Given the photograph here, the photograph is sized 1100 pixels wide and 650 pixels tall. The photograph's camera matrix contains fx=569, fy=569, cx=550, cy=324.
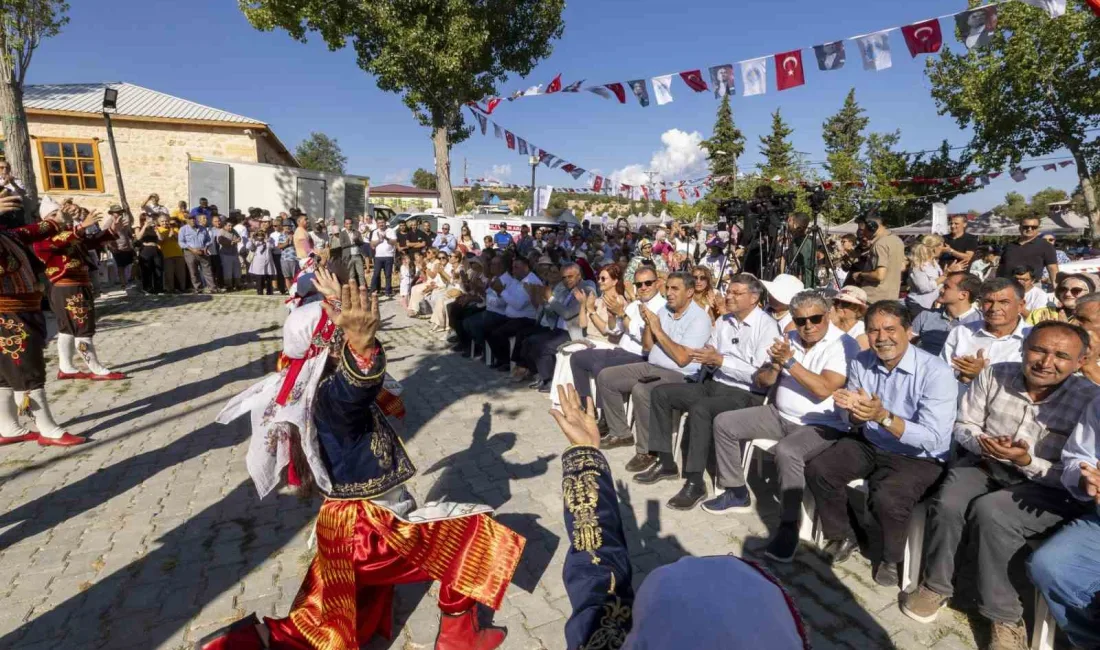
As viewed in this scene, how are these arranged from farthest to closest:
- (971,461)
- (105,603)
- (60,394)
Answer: (60,394) → (971,461) → (105,603)

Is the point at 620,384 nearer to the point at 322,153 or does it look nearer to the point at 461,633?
the point at 461,633

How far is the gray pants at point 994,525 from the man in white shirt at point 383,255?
13230 mm

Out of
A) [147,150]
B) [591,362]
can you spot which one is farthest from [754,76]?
[147,150]

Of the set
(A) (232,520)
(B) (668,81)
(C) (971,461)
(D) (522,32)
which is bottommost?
(A) (232,520)

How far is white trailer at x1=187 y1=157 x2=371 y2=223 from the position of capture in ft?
60.7

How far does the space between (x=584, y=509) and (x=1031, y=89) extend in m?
23.0

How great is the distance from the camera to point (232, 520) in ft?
12.6

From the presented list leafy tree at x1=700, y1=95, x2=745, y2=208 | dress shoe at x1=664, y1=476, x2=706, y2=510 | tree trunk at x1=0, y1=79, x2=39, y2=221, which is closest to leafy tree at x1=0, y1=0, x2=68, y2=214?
tree trunk at x1=0, y1=79, x2=39, y2=221

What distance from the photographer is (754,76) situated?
934 cm

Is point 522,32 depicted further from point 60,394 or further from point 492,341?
point 60,394

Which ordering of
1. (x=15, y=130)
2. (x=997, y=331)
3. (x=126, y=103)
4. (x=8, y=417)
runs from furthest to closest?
(x=126, y=103) < (x=15, y=130) < (x=8, y=417) < (x=997, y=331)

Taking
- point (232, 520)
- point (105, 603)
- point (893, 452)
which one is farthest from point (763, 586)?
point (232, 520)

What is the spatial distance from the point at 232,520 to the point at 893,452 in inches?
167

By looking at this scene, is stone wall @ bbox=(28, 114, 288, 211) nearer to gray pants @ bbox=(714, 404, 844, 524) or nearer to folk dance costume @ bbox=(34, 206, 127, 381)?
folk dance costume @ bbox=(34, 206, 127, 381)
